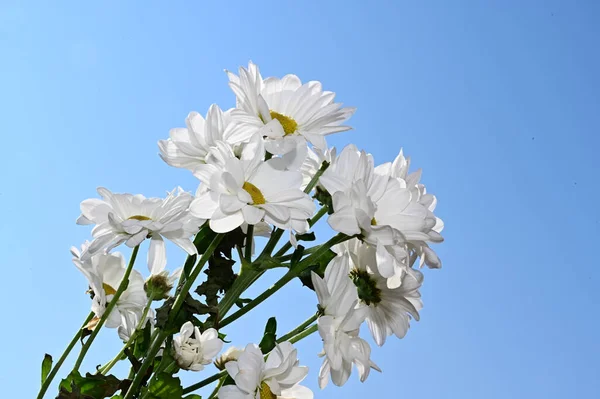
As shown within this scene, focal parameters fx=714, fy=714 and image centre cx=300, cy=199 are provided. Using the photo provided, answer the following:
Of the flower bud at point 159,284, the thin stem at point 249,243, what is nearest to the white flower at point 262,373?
the thin stem at point 249,243

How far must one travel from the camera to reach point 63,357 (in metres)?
0.89

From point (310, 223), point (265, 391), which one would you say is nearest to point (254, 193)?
point (310, 223)

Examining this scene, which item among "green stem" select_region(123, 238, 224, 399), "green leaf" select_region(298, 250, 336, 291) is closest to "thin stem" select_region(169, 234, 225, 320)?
"green stem" select_region(123, 238, 224, 399)

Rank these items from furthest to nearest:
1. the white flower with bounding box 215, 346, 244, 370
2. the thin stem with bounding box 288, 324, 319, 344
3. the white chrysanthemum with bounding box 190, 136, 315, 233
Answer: the white flower with bounding box 215, 346, 244, 370 → the thin stem with bounding box 288, 324, 319, 344 → the white chrysanthemum with bounding box 190, 136, 315, 233

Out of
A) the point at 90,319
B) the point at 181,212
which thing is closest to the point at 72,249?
the point at 90,319

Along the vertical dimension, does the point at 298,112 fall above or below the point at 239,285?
above

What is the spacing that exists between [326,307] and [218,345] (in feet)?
Answer: 0.45

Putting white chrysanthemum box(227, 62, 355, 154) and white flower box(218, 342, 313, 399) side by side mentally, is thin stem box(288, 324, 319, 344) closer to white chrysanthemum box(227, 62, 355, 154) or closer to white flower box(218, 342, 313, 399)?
white flower box(218, 342, 313, 399)

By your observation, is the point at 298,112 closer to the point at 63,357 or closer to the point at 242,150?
the point at 242,150

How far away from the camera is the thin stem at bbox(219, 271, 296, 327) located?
0.80 metres

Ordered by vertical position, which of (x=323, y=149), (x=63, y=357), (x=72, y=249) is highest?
(x=323, y=149)

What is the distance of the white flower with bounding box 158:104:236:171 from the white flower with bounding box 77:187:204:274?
0.14 ft

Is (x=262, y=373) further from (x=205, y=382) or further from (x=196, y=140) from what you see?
(x=196, y=140)

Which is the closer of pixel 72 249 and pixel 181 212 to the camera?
pixel 181 212
